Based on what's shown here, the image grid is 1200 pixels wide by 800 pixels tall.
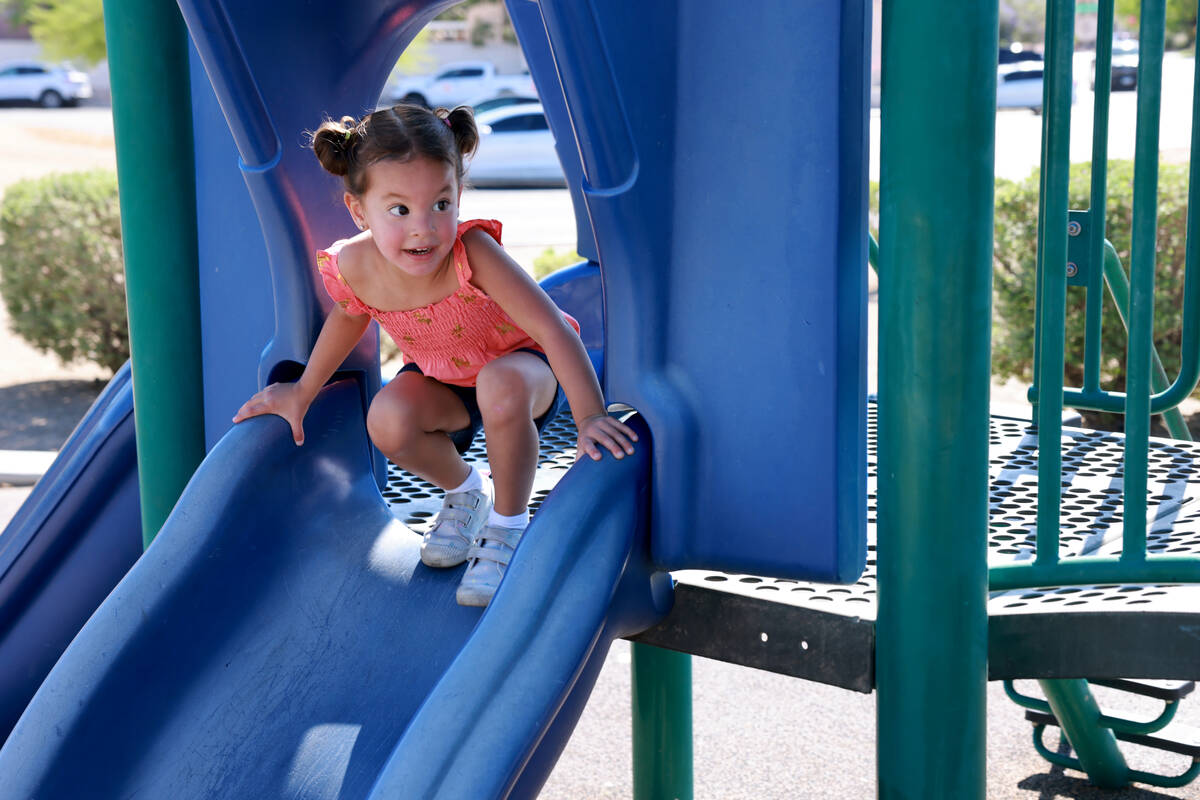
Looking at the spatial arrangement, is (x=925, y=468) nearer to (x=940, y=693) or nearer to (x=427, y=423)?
(x=940, y=693)

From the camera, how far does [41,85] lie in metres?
27.4

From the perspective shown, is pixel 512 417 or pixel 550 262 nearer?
pixel 512 417

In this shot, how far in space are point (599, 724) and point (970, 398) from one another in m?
2.42

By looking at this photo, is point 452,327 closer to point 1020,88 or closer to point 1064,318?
point 1064,318

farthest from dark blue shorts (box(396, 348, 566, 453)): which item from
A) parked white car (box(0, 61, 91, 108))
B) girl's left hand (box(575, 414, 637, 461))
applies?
parked white car (box(0, 61, 91, 108))

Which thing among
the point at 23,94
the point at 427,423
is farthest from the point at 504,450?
the point at 23,94

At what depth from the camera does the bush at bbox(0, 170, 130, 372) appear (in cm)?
752

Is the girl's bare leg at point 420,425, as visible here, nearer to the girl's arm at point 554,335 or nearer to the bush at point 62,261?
the girl's arm at point 554,335

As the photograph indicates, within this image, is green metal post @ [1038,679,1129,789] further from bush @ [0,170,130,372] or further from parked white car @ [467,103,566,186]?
parked white car @ [467,103,566,186]

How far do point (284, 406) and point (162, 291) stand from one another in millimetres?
470

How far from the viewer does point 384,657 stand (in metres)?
1.95

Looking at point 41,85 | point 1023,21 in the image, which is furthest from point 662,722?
point 1023,21

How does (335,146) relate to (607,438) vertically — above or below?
above

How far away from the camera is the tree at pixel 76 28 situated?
45.2 ft
